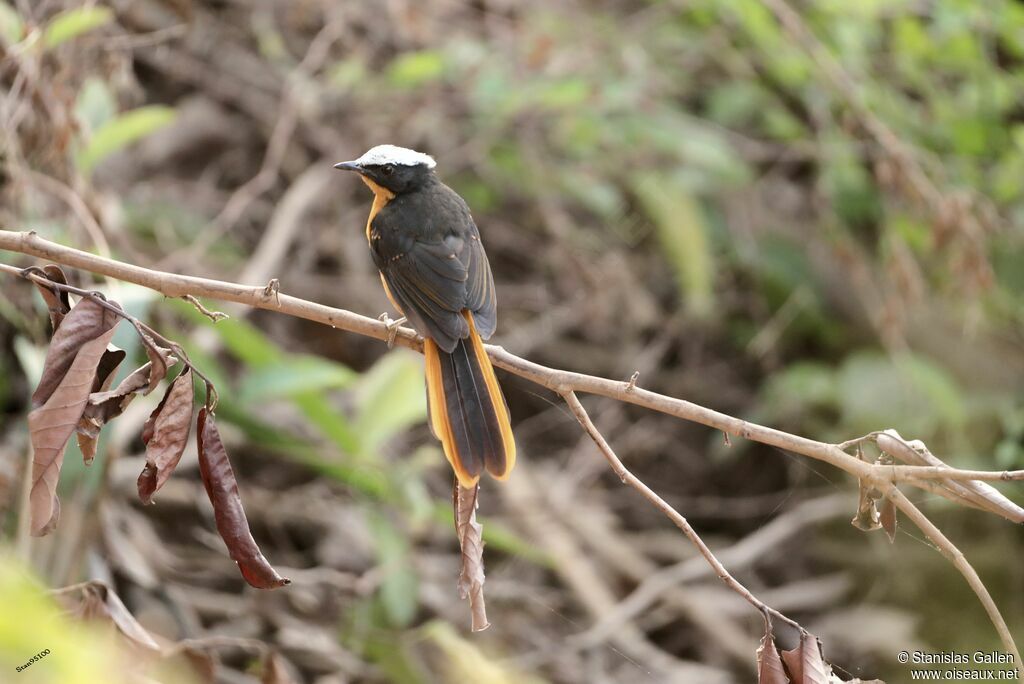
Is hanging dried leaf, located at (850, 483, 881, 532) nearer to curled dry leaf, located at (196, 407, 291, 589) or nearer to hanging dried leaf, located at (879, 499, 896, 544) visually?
hanging dried leaf, located at (879, 499, 896, 544)

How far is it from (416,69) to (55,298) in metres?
3.03

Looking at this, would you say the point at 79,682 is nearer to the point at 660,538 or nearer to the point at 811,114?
the point at 660,538

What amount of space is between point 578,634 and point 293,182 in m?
2.67

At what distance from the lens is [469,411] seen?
6.94 feet

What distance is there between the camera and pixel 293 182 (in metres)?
5.21


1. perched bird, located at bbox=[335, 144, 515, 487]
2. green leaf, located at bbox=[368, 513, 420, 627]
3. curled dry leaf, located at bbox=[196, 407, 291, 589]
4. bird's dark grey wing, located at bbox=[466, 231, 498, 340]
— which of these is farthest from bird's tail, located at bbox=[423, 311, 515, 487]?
green leaf, located at bbox=[368, 513, 420, 627]

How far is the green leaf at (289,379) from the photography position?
335 centimetres

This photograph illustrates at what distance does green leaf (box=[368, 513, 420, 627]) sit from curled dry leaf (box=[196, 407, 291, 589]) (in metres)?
1.91

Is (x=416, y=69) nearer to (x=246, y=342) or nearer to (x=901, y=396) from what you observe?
(x=246, y=342)

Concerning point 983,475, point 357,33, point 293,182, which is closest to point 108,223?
point 293,182

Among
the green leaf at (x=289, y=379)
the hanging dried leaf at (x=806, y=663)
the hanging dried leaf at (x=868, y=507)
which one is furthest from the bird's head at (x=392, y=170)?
the hanging dried leaf at (x=806, y=663)

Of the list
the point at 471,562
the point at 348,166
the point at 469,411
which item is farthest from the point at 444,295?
the point at 471,562

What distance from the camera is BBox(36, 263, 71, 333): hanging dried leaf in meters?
1.61

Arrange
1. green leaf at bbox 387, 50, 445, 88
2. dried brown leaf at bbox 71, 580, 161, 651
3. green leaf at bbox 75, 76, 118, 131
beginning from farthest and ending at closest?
green leaf at bbox 387, 50, 445, 88
green leaf at bbox 75, 76, 118, 131
dried brown leaf at bbox 71, 580, 161, 651
